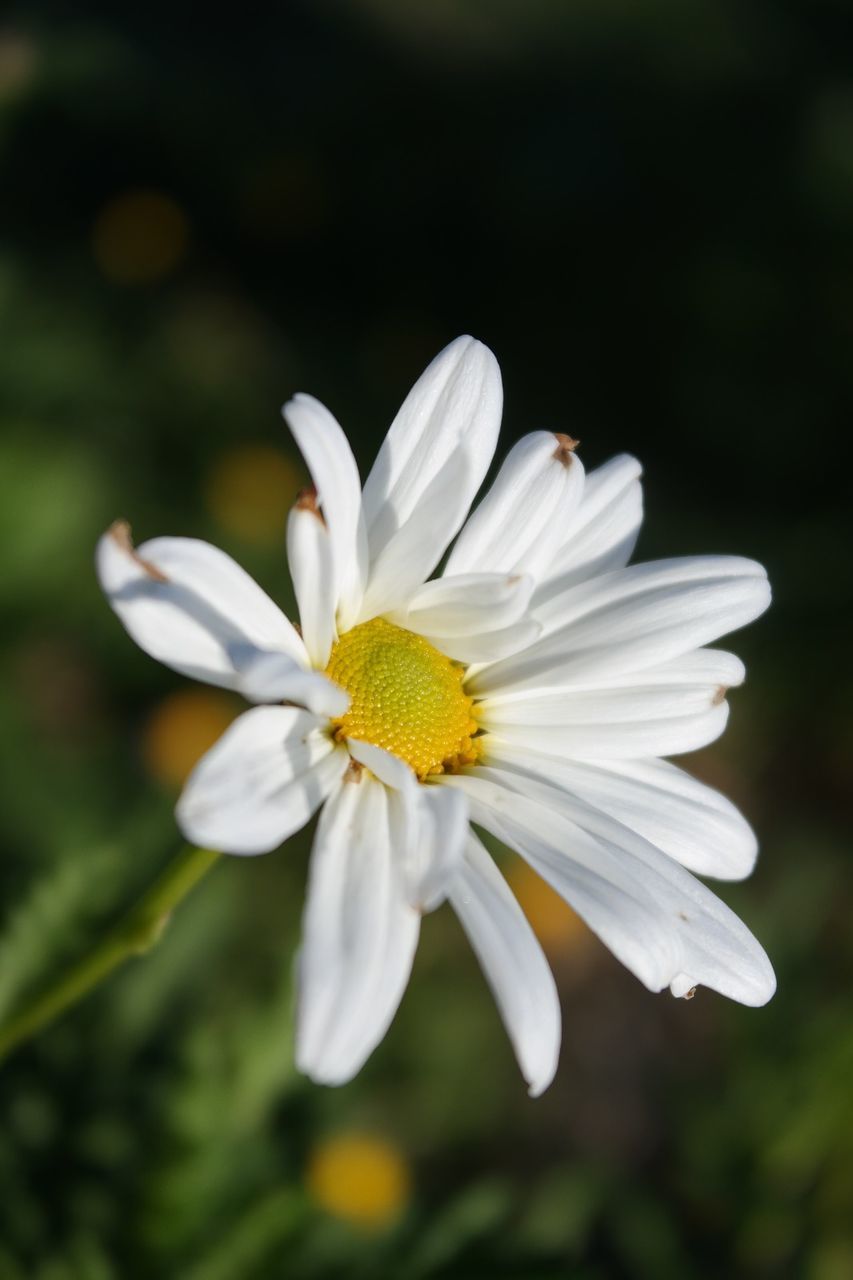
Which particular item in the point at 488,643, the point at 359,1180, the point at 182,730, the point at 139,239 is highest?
the point at 139,239

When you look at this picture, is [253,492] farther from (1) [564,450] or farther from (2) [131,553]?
(2) [131,553]

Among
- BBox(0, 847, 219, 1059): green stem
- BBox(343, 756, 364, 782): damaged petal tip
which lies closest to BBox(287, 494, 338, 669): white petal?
BBox(343, 756, 364, 782): damaged petal tip

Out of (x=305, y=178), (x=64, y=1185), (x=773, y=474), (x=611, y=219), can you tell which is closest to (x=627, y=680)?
(x=64, y=1185)

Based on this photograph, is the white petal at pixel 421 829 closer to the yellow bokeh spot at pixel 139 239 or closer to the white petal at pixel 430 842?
the white petal at pixel 430 842

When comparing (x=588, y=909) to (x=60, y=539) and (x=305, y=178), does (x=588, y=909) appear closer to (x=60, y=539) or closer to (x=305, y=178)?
(x=60, y=539)

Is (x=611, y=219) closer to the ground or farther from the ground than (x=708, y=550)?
farther from the ground

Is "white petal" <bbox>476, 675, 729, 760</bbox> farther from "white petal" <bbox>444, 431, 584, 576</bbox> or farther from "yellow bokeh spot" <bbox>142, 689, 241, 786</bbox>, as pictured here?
"yellow bokeh spot" <bbox>142, 689, 241, 786</bbox>

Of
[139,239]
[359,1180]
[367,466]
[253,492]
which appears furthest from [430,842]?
[139,239]
